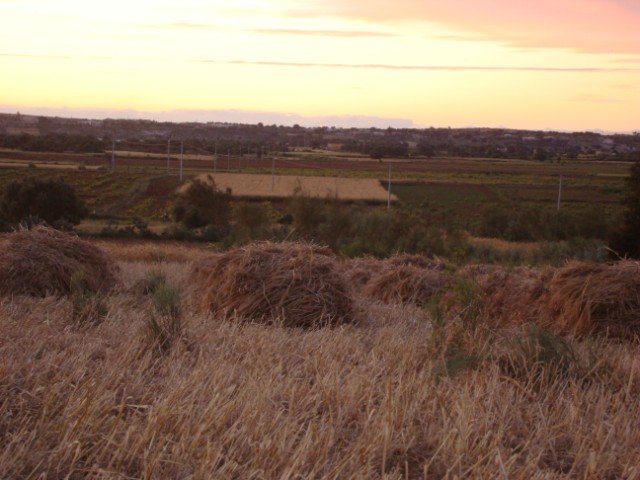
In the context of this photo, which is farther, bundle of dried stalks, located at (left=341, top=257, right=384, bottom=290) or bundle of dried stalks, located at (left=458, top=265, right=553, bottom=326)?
bundle of dried stalks, located at (left=341, top=257, right=384, bottom=290)

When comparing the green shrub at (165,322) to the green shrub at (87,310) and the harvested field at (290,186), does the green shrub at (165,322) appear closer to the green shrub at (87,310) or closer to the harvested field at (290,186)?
the green shrub at (87,310)

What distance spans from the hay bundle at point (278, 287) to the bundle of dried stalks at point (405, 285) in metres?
2.27

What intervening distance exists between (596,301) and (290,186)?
72624 millimetres

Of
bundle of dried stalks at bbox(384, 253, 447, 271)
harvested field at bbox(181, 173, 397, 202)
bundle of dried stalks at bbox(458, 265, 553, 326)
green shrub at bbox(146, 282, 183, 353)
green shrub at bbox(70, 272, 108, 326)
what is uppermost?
green shrub at bbox(146, 282, 183, 353)

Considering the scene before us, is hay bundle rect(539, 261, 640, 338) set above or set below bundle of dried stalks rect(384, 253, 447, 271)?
above

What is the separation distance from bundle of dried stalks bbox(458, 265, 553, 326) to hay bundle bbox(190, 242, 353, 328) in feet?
4.62

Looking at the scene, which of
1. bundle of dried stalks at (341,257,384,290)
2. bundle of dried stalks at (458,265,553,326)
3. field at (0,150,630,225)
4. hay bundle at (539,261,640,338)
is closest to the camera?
hay bundle at (539,261,640,338)

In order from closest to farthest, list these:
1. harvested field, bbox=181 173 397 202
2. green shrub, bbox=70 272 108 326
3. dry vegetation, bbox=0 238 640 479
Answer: dry vegetation, bbox=0 238 640 479 < green shrub, bbox=70 272 108 326 < harvested field, bbox=181 173 397 202

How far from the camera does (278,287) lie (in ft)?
29.6

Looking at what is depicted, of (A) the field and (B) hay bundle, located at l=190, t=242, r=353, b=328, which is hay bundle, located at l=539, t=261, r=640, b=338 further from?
(A) the field

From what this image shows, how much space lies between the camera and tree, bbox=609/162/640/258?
17.6 metres

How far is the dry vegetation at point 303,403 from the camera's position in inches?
154

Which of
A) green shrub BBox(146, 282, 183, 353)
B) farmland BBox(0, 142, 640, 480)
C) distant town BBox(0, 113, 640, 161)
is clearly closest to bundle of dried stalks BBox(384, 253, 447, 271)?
farmland BBox(0, 142, 640, 480)

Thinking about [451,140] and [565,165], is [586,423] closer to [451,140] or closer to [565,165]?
[565,165]
